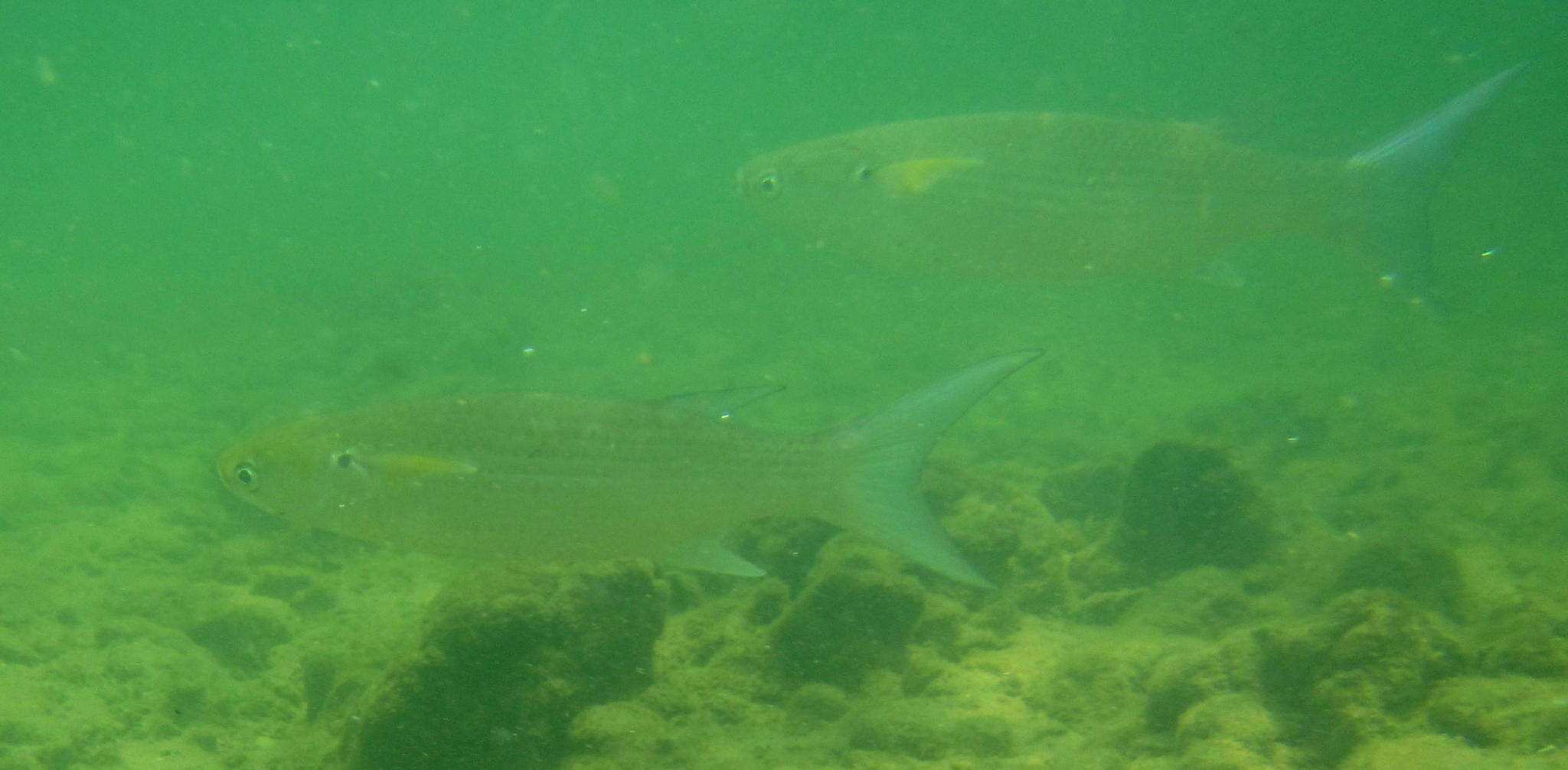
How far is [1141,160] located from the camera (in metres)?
4.05

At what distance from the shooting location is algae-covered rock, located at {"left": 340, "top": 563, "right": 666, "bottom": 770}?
9.59 ft

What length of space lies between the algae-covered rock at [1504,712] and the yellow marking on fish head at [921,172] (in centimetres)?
283

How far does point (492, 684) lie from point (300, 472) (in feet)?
3.39

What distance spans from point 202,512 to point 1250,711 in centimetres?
795

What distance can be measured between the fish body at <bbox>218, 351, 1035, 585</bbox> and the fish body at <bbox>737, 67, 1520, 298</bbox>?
1581 mm

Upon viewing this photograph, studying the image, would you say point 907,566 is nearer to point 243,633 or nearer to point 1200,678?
point 1200,678

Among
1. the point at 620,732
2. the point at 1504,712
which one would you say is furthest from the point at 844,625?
the point at 1504,712

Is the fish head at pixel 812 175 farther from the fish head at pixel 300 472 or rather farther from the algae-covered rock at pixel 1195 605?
the algae-covered rock at pixel 1195 605

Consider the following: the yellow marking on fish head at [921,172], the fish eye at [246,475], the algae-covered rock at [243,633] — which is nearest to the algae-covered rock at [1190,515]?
the yellow marking on fish head at [921,172]

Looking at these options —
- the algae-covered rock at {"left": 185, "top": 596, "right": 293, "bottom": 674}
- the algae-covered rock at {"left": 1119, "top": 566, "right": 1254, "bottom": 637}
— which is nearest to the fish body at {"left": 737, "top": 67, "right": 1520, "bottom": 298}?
the algae-covered rock at {"left": 1119, "top": 566, "right": 1254, "bottom": 637}

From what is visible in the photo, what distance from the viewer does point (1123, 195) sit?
4.06 meters

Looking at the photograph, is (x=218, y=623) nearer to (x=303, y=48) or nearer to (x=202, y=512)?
(x=202, y=512)

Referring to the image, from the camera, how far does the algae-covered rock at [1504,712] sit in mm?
2164

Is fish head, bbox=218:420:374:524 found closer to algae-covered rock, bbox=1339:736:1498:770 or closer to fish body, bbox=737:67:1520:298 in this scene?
fish body, bbox=737:67:1520:298
